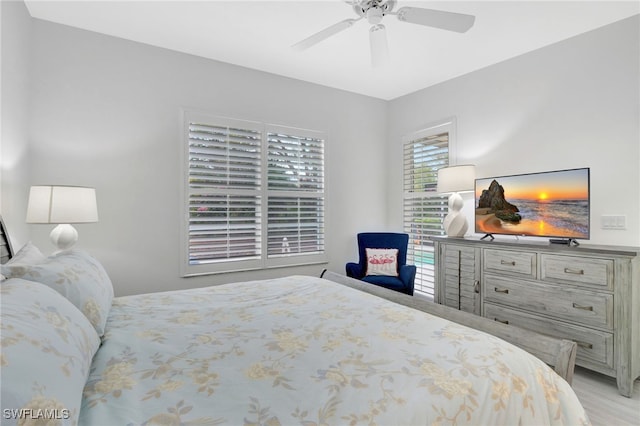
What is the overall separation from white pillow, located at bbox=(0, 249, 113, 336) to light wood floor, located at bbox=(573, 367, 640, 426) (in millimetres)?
2713

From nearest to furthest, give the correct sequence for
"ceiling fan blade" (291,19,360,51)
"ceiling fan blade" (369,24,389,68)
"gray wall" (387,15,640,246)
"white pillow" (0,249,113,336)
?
"white pillow" (0,249,113,336) < "ceiling fan blade" (291,19,360,51) < "ceiling fan blade" (369,24,389,68) < "gray wall" (387,15,640,246)

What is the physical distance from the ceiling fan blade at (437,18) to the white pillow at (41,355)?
7.22ft

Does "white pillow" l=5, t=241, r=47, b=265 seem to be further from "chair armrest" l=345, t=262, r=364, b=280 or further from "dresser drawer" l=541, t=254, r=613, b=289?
"dresser drawer" l=541, t=254, r=613, b=289

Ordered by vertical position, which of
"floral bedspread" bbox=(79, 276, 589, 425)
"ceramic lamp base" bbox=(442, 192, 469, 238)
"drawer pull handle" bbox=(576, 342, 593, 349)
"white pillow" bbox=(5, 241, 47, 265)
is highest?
"ceramic lamp base" bbox=(442, 192, 469, 238)

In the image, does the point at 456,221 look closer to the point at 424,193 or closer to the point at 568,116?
the point at 424,193

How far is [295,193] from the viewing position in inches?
152

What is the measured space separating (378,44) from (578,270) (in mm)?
2174

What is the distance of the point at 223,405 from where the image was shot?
92 centimetres

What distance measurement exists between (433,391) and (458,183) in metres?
2.71

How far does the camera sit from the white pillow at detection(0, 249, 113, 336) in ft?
4.06

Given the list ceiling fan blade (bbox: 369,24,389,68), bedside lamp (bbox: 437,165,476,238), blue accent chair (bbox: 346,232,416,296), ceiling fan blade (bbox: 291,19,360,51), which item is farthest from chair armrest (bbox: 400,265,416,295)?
ceiling fan blade (bbox: 291,19,360,51)

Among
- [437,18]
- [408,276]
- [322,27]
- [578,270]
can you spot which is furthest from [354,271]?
[437,18]

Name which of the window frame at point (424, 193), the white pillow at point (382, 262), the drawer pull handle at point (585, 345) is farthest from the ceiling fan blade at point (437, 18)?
the white pillow at point (382, 262)

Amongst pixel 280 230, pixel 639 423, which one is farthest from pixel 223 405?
pixel 280 230
